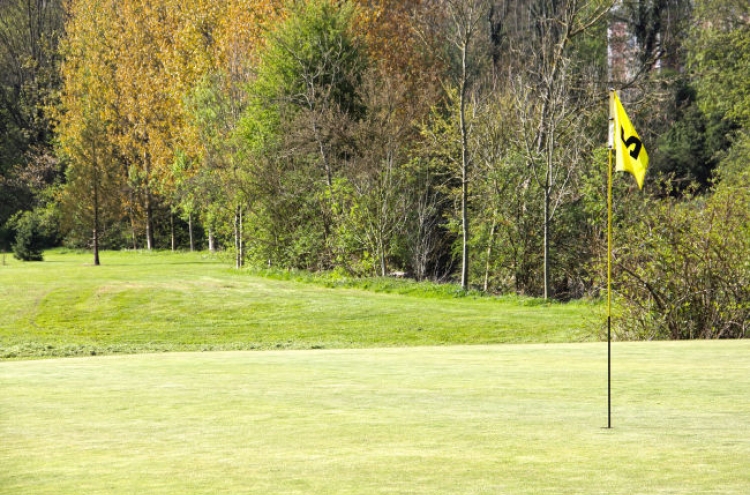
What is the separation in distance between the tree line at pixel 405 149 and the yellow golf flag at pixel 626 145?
10.5m

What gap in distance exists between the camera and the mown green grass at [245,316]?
24.1m

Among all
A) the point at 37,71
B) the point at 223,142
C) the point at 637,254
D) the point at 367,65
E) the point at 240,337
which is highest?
the point at 37,71

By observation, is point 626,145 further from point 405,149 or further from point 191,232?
point 191,232

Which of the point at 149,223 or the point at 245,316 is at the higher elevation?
the point at 149,223

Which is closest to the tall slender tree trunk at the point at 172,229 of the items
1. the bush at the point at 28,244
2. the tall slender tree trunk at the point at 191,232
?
the tall slender tree trunk at the point at 191,232

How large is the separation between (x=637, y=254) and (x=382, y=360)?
7.41 m

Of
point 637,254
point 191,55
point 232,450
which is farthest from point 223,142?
point 232,450

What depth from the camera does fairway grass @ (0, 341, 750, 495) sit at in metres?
6.79

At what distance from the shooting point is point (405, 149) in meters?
37.1

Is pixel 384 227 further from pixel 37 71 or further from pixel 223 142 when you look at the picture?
pixel 37 71

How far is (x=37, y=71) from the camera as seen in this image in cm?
7675

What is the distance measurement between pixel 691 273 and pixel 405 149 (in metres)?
17.9

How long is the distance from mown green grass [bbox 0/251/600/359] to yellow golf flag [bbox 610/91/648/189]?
12.1 metres

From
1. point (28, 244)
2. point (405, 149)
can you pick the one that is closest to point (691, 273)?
point (405, 149)
